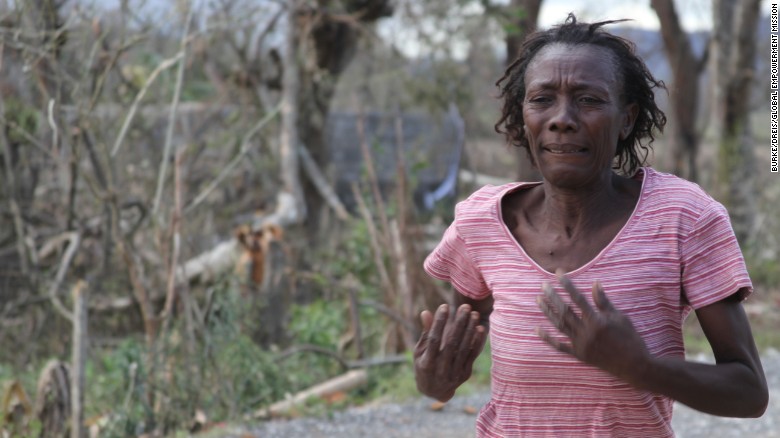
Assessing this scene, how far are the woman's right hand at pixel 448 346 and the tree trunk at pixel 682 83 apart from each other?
10.9 m

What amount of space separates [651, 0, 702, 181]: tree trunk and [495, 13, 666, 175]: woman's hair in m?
10.7

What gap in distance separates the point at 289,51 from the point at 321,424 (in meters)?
5.96

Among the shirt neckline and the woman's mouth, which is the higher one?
the woman's mouth

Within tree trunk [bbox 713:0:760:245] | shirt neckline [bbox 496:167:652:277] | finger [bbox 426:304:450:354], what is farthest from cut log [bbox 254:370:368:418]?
tree trunk [bbox 713:0:760:245]

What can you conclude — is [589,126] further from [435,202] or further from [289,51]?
[289,51]

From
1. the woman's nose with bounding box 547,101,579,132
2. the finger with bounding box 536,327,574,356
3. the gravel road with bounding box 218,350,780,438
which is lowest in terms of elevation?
the gravel road with bounding box 218,350,780,438

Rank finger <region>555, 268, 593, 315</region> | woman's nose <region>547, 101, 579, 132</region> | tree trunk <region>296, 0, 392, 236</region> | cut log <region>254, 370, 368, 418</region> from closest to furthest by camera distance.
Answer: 1. finger <region>555, 268, 593, 315</region>
2. woman's nose <region>547, 101, 579, 132</region>
3. cut log <region>254, 370, 368, 418</region>
4. tree trunk <region>296, 0, 392, 236</region>

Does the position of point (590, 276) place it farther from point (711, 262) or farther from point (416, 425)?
point (416, 425)

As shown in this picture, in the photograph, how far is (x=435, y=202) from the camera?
30.5 ft

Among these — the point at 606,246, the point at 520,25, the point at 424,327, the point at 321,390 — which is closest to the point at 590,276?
the point at 606,246

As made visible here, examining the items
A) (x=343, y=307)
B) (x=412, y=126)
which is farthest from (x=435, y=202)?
(x=412, y=126)

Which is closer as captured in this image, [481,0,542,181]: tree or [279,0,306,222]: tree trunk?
[481,0,542,181]: tree

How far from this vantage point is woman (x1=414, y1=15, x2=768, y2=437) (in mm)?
1972

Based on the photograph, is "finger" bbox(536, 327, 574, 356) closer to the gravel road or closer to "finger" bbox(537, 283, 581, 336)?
"finger" bbox(537, 283, 581, 336)
